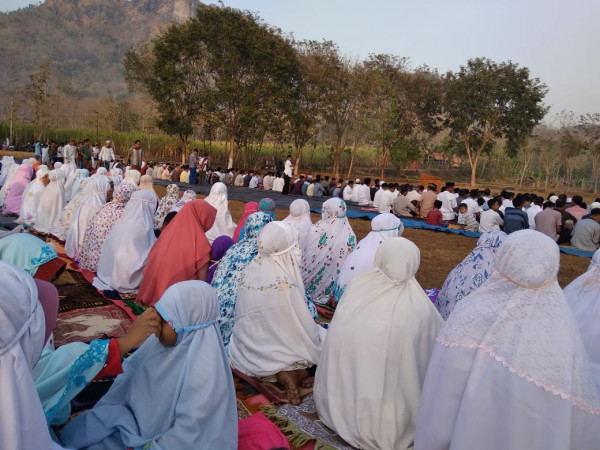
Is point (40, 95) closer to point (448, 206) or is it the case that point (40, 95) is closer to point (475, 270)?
point (448, 206)

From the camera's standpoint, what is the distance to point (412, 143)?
27250mm

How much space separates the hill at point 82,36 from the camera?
3145 inches

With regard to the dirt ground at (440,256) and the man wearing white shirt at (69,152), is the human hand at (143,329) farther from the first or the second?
the man wearing white shirt at (69,152)

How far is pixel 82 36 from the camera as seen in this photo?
91.4 meters

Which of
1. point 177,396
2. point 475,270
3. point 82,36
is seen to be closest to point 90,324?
point 177,396

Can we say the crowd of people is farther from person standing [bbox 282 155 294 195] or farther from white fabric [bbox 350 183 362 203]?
person standing [bbox 282 155 294 195]

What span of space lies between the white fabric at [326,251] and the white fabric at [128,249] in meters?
1.87

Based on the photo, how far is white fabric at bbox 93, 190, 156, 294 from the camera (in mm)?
4891

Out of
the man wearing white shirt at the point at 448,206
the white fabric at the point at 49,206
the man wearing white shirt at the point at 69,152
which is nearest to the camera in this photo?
the white fabric at the point at 49,206

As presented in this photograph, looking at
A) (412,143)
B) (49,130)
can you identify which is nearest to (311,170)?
(412,143)

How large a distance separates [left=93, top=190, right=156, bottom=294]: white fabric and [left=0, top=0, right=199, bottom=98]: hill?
74048mm

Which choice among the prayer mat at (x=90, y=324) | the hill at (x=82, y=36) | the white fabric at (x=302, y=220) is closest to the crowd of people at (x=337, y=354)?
the prayer mat at (x=90, y=324)

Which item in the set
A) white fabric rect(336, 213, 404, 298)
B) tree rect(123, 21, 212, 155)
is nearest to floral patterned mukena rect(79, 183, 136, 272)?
white fabric rect(336, 213, 404, 298)

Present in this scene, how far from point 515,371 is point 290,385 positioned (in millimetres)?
1635
